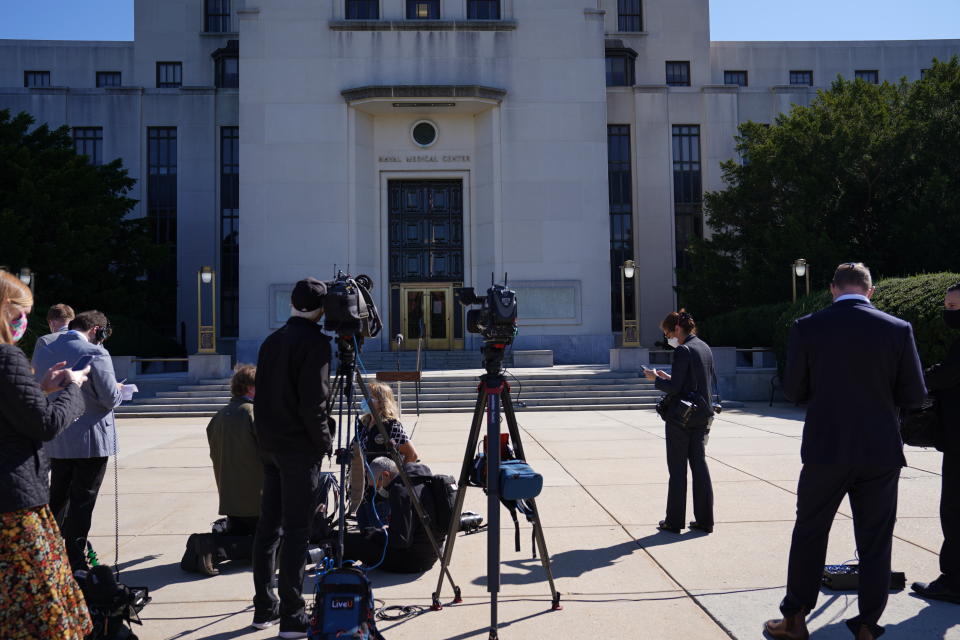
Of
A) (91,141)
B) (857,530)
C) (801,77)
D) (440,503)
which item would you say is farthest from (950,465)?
(801,77)

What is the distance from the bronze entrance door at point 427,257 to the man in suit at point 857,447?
27.5 meters

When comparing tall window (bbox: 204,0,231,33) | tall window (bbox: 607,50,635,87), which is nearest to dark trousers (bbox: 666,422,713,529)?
tall window (bbox: 607,50,635,87)

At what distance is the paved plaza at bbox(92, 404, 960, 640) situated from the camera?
443 cm

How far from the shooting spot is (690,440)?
662 centimetres

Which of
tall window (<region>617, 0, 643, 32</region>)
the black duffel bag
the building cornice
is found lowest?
the black duffel bag

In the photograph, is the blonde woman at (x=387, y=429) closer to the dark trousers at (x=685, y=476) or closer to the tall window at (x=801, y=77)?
the dark trousers at (x=685, y=476)

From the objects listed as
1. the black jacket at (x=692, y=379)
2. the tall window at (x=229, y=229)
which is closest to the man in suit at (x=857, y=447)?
the black jacket at (x=692, y=379)

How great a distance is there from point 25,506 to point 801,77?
152ft

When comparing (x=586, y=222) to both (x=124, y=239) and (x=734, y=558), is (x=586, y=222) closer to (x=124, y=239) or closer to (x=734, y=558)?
(x=124, y=239)

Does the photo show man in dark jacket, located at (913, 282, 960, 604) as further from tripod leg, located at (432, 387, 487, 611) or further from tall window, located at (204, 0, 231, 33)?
tall window, located at (204, 0, 231, 33)

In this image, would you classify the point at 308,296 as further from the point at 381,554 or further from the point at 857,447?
the point at 857,447

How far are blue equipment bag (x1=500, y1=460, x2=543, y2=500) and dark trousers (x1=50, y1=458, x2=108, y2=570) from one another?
3.05 meters

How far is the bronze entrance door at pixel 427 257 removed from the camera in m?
31.6

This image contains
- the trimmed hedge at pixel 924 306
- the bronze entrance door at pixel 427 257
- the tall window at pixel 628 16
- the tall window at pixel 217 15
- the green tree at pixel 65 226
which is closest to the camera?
the trimmed hedge at pixel 924 306
